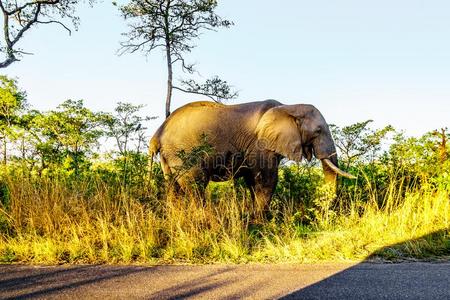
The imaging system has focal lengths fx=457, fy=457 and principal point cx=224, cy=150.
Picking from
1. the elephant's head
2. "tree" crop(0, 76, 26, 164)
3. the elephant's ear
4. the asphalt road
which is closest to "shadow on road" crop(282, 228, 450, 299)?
A: the asphalt road

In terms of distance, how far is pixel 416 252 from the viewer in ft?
18.2

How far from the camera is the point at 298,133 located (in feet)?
29.9

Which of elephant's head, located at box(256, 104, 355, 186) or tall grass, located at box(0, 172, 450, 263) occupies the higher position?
elephant's head, located at box(256, 104, 355, 186)

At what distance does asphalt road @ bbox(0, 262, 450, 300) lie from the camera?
3.96 meters

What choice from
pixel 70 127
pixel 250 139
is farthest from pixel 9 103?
pixel 250 139

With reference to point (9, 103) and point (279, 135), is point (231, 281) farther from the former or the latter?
point (9, 103)

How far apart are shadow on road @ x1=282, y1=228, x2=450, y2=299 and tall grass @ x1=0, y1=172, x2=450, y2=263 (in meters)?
0.04

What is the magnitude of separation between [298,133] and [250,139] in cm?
96

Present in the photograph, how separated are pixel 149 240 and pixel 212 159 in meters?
3.19

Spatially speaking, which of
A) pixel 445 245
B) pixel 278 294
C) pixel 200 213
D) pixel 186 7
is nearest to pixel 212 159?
pixel 200 213

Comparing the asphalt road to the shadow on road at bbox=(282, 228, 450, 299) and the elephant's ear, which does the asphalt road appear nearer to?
the shadow on road at bbox=(282, 228, 450, 299)

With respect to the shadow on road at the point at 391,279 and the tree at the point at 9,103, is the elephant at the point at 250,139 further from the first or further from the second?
the tree at the point at 9,103

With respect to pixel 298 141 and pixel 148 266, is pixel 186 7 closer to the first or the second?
pixel 298 141

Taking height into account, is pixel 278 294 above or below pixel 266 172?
below
